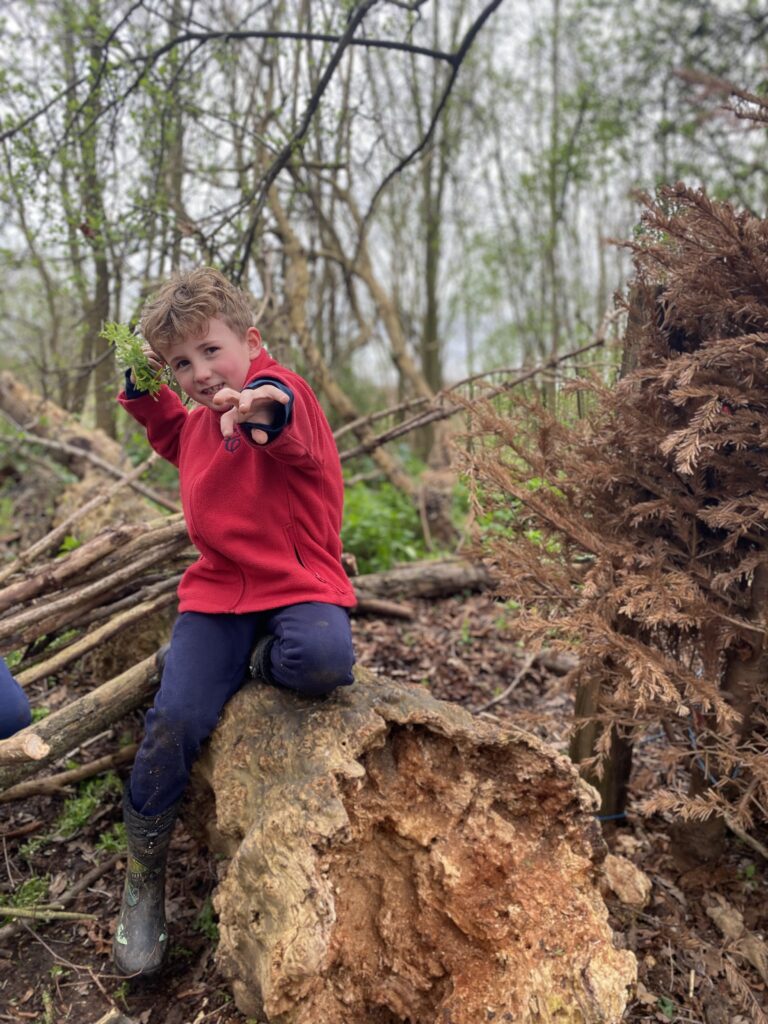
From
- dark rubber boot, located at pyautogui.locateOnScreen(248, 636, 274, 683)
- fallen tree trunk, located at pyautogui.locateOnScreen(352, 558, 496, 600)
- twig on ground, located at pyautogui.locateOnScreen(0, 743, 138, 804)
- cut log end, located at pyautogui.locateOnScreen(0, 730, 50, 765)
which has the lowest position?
twig on ground, located at pyautogui.locateOnScreen(0, 743, 138, 804)

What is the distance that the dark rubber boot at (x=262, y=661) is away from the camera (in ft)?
7.67

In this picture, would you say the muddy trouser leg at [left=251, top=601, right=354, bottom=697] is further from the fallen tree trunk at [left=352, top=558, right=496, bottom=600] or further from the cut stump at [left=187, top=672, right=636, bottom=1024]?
the fallen tree trunk at [left=352, top=558, right=496, bottom=600]

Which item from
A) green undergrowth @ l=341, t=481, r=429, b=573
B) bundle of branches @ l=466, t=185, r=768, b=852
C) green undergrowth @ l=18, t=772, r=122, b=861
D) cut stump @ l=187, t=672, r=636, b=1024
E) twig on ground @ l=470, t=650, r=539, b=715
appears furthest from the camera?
green undergrowth @ l=341, t=481, r=429, b=573

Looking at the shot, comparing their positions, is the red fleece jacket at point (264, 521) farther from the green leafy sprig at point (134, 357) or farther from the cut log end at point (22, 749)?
the cut log end at point (22, 749)

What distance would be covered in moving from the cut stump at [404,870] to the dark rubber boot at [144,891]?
25 centimetres

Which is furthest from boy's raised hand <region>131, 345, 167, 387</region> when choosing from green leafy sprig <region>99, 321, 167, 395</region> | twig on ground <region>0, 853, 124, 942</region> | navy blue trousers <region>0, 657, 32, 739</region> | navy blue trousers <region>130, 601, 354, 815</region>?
twig on ground <region>0, 853, 124, 942</region>

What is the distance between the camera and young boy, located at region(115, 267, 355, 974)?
219 centimetres

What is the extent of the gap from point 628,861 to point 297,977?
1.44 metres

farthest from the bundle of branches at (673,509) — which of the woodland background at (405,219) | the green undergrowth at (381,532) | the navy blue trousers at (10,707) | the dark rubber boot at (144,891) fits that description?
the green undergrowth at (381,532)

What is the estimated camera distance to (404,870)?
205 cm

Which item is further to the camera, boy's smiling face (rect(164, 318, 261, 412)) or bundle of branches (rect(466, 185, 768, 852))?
boy's smiling face (rect(164, 318, 261, 412))

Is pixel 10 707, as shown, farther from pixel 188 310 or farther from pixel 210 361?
pixel 188 310

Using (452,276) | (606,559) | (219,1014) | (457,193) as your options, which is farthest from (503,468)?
(452,276)

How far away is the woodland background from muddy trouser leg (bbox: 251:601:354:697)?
596 millimetres
